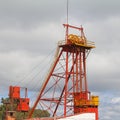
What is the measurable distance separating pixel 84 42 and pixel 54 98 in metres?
14.3

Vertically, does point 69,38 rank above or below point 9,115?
above

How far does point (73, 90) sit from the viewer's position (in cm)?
9431

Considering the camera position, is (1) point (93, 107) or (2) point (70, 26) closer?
(1) point (93, 107)

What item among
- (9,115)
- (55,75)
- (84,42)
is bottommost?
(9,115)

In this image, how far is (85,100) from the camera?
92.6 m

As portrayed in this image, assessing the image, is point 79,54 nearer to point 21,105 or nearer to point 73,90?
point 73,90

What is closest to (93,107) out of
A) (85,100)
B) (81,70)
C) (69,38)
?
(85,100)

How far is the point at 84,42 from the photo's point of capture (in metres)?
97.5

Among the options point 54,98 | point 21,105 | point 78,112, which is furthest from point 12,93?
point 78,112

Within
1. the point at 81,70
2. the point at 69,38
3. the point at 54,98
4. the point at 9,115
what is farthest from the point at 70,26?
the point at 9,115

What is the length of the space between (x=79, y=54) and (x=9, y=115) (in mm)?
20498

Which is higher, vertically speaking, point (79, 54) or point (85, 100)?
point (79, 54)

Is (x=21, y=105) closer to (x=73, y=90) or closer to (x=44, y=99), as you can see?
(x=44, y=99)

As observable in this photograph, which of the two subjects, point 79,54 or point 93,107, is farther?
point 79,54
